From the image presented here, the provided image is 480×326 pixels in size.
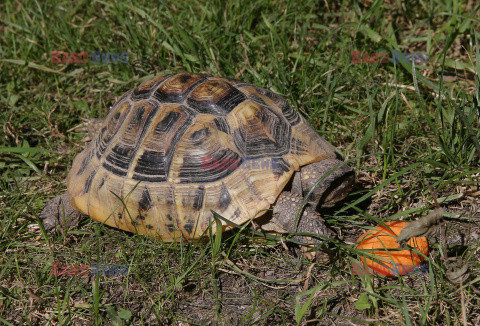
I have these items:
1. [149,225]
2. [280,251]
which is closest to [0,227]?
[149,225]

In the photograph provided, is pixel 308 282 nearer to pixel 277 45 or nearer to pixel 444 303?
pixel 444 303

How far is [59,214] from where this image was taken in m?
3.38

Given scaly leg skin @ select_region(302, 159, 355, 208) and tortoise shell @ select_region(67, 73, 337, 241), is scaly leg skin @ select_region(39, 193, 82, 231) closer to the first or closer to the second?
tortoise shell @ select_region(67, 73, 337, 241)

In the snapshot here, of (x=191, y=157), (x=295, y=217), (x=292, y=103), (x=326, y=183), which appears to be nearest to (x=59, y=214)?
(x=191, y=157)

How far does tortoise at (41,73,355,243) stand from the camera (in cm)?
290

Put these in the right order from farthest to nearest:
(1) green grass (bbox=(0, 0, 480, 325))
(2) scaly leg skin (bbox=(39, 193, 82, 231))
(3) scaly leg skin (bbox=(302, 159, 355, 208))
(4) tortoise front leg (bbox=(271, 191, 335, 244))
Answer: (2) scaly leg skin (bbox=(39, 193, 82, 231)) → (3) scaly leg skin (bbox=(302, 159, 355, 208)) → (4) tortoise front leg (bbox=(271, 191, 335, 244)) → (1) green grass (bbox=(0, 0, 480, 325))

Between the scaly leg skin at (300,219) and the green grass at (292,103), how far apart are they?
0.43ft

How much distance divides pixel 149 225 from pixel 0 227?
120 cm

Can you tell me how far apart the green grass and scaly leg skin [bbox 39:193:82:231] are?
0.08 metres

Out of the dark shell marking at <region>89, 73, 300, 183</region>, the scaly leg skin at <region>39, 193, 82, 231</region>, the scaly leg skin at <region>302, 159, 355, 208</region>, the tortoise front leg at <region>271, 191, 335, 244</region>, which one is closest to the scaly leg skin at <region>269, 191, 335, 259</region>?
the tortoise front leg at <region>271, 191, 335, 244</region>

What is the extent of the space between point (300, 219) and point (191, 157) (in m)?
0.86

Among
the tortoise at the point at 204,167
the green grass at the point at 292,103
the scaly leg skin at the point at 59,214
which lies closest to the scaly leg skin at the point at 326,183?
the tortoise at the point at 204,167

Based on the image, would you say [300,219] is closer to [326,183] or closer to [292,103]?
[326,183]

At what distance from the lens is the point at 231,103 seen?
3.12 metres
